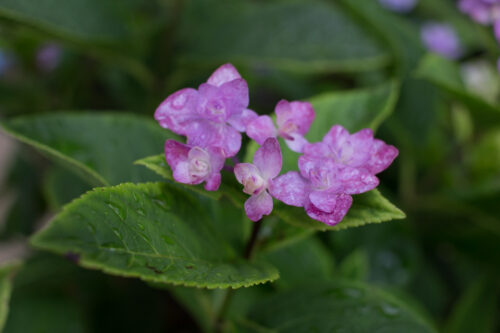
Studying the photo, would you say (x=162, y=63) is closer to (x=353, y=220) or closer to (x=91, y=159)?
(x=91, y=159)

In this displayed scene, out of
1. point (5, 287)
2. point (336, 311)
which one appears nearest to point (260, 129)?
point (336, 311)

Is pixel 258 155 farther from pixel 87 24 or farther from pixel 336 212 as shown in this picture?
pixel 87 24

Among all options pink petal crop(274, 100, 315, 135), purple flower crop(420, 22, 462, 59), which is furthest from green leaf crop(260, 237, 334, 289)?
purple flower crop(420, 22, 462, 59)

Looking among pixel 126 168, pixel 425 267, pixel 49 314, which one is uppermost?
pixel 126 168

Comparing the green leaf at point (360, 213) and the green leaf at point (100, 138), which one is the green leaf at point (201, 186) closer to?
the green leaf at point (360, 213)

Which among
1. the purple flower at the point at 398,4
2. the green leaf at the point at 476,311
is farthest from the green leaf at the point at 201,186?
the purple flower at the point at 398,4

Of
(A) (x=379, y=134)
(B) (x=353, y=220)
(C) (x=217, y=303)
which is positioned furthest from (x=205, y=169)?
(A) (x=379, y=134)

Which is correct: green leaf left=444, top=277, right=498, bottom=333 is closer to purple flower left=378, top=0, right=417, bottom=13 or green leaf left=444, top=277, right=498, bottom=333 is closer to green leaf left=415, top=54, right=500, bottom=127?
green leaf left=415, top=54, right=500, bottom=127
